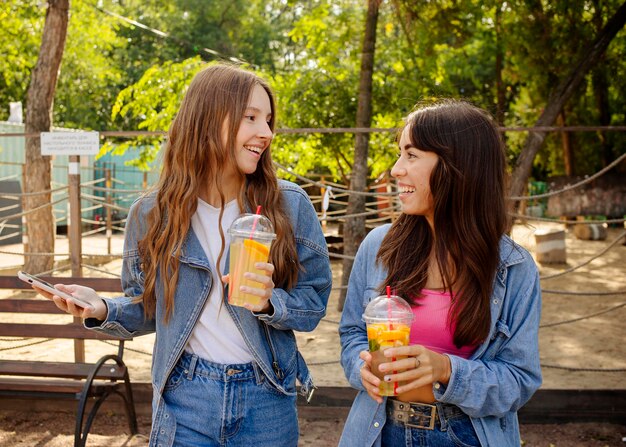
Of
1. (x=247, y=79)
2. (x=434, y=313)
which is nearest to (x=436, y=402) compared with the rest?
(x=434, y=313)

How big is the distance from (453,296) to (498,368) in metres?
0.23

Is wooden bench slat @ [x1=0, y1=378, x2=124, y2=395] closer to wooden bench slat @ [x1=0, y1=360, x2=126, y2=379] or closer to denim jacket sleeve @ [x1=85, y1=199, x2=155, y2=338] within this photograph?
wooden bench slat @ [x1=0, y1=360, x2=126, y2=379]

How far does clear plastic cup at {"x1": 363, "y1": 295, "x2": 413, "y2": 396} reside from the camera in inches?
74.7

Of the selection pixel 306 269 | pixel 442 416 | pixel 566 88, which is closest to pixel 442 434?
pixel 442 416

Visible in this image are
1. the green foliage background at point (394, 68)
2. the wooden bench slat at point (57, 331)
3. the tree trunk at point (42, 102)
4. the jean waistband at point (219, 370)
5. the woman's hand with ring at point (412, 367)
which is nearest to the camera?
the woman's hand with ring at point (412, 367)

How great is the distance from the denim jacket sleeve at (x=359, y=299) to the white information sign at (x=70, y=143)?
3.50 m

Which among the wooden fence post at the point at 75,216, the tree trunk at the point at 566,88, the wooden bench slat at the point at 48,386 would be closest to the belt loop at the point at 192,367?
the wooden bench slat at the point at 48,386

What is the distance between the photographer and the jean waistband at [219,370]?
2176 millimetres

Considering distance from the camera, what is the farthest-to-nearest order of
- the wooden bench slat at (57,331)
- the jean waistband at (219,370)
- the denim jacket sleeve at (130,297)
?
1. the wooden bench slat at (57,331)
2. the denim jacket sleeve at (130,297)
3. the jean waistband at (219,370)

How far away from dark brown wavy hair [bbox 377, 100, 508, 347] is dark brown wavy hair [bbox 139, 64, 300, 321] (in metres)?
0.38

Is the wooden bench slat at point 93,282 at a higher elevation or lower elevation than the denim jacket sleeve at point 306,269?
lower

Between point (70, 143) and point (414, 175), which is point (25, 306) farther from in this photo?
point (414, 175)

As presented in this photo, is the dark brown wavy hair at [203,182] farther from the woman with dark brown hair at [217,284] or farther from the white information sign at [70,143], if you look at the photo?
the white information sign at [70,143]

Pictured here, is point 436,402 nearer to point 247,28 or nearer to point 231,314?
point 231,314
